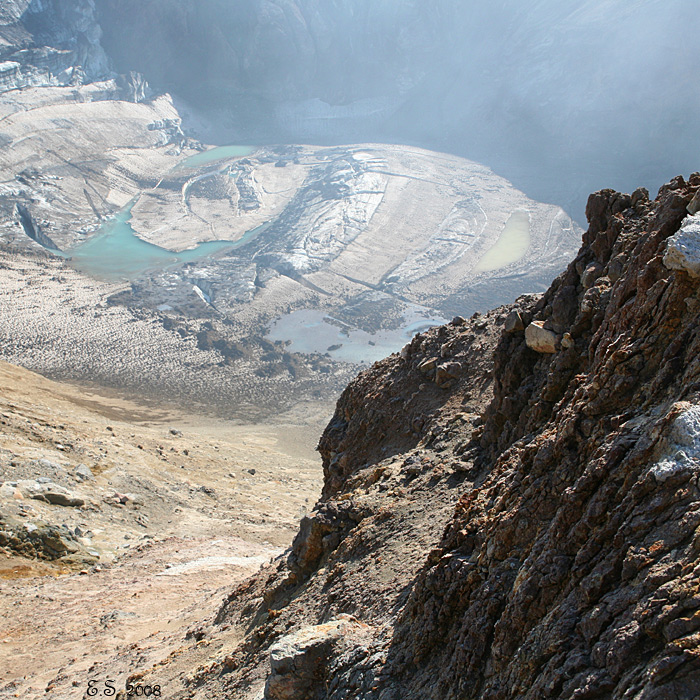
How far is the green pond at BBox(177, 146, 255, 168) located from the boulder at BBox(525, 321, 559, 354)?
80867 millimetres

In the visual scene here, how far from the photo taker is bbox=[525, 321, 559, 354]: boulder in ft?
25.0

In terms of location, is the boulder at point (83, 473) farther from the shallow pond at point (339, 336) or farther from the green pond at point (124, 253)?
the green pond at point (124, 253)

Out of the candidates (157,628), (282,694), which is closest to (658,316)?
(282,694)

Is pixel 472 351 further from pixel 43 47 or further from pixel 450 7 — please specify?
pixel 450 7

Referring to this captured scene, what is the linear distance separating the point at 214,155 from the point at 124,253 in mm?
33595

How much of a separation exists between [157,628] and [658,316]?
405 inches

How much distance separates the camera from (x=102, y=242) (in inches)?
2454

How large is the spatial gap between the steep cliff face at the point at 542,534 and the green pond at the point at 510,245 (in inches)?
2145

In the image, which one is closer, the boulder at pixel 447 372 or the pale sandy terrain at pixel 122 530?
the pale sandy terrain at pixel 122 530

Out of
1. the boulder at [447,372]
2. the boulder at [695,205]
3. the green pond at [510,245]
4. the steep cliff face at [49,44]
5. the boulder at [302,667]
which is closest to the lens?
the boulder at [695,205]

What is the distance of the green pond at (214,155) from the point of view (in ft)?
276

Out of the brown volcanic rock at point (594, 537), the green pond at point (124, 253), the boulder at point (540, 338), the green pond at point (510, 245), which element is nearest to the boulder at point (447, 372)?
the boulder at point (540, 338)

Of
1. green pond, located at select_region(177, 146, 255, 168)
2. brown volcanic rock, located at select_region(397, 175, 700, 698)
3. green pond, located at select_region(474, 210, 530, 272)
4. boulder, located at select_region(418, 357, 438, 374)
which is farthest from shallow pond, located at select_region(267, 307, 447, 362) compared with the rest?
brown volcanic rock, located at select_region(397, 175, 700, 698)

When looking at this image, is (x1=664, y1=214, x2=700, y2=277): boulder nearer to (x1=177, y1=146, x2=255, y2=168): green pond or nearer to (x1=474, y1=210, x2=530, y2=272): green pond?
(x1=474, y1=210, x2=530, y2=272): green pond
